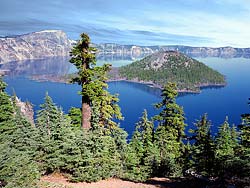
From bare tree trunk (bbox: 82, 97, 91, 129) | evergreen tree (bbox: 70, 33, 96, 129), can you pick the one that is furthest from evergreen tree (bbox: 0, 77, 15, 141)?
evergreen tree (bbox: 70, 33, 96, 129)

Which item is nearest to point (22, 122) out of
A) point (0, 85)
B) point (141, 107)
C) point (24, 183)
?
point (0, 85)

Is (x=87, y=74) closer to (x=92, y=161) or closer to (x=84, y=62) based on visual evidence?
(x=84, y=62)

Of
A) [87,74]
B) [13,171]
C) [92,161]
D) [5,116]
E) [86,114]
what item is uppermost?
[87,74]

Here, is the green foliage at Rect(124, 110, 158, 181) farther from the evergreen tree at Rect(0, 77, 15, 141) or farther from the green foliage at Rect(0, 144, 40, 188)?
the evergreen tree at Rect(0, 77, 15, 141)

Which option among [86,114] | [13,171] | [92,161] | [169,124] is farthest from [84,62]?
[169,124]

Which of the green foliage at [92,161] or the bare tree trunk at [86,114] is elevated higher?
the bare tree trunk at [86,114]

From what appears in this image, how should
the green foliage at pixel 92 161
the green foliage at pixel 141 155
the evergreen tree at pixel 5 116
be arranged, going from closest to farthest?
the green foliage at pixel 92 161
the green foliage at pixel 141 155
the evergreen tree at pixel 5 116

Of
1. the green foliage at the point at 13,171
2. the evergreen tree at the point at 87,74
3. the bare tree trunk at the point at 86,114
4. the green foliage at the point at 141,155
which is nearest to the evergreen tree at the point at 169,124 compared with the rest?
the green foliage at the point at 141,155

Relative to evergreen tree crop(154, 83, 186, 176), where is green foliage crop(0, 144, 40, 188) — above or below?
above

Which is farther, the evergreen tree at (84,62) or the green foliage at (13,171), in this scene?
the evergreen tree at (84,62)

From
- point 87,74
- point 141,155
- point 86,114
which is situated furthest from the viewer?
point 141,155

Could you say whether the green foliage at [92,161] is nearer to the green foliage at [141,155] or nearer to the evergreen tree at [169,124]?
the green foliage at [141,155]

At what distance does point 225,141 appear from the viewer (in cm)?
4753

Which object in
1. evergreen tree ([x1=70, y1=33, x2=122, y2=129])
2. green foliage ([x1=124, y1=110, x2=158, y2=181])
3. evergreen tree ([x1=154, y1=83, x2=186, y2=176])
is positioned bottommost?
green foliage ([x1=124, y1=110, x2=158, y2=181])
